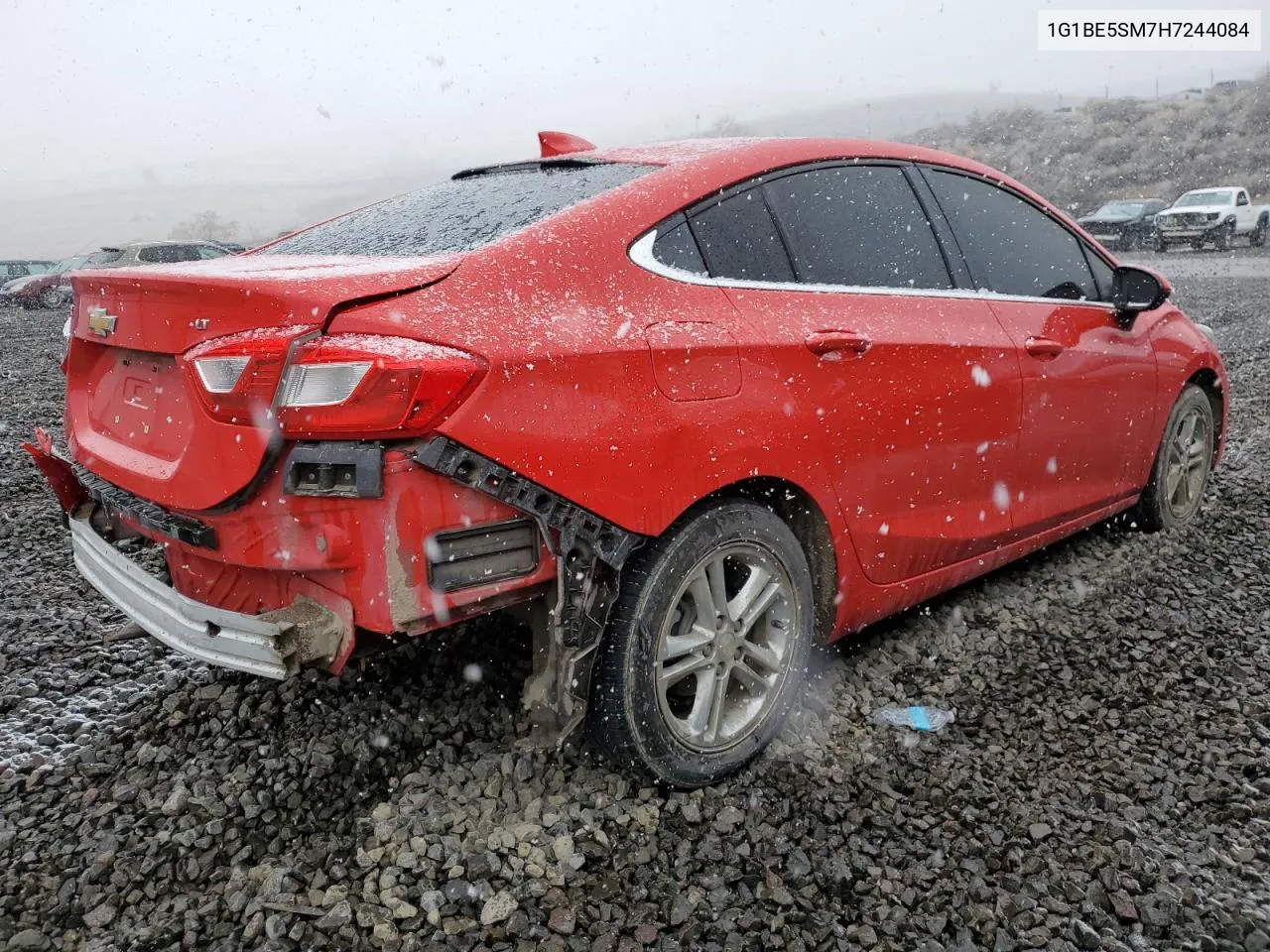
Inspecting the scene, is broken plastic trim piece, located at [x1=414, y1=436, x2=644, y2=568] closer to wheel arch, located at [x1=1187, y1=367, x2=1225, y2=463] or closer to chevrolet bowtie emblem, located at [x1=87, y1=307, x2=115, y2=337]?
chevrolet bowtie emblem, located at [x1=87, y1=307, x2=115, y2=337]

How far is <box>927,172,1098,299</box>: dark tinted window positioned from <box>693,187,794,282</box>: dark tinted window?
0.91 m

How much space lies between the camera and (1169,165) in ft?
144

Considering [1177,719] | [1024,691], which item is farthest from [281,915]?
[1177,719]

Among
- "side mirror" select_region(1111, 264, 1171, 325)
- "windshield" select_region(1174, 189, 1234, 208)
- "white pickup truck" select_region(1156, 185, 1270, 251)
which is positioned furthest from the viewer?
"windshield" select_region(1174, 189, 1234, 208)

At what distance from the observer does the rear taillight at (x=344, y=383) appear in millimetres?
1883

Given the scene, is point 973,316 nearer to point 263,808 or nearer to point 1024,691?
point 1024,691

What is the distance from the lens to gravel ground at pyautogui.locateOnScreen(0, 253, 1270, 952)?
6.82 ft

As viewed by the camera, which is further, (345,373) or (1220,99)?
(1220,99)

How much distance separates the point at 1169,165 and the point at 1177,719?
48.9 meters

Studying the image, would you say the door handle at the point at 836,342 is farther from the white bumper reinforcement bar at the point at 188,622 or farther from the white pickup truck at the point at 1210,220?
the white pickup truck at the point at 1210,220

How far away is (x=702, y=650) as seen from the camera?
2473 mm

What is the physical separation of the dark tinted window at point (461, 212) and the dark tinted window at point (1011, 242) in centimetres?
124

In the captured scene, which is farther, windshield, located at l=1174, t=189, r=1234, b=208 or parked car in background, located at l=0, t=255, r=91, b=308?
windshield, located at l=1174, t=189, r=1234, b=208

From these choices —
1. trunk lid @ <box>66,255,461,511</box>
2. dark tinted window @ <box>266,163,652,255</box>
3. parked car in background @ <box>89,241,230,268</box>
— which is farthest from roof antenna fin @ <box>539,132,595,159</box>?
parked car in background @ <box>89,241,230,268</box>
